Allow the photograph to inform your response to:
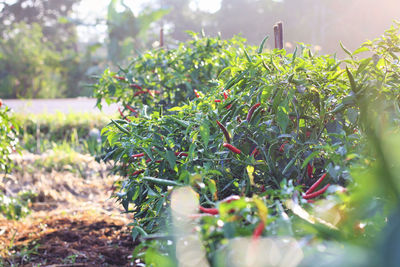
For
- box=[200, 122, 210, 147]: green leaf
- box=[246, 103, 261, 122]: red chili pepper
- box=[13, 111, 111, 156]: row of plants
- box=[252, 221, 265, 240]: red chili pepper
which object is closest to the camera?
box=[252, 221, 265, 240]: red chili pepper

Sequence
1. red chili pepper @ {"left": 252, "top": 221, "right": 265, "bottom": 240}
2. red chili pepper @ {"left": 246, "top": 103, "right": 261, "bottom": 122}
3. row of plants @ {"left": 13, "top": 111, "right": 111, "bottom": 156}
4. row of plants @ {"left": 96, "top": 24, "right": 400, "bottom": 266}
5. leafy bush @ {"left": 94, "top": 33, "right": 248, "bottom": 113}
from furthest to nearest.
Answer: row of plants @ {"left": 13, "top": 111, "right": 111, "bottom": 156}, leafy bush @ {"left": 94, "top": 33, "right": 248, "bottom": 113}, red chili pepper @ {"left": 246, "top": 103, "right": 261, "bottom": 122}, row of plants @ {"left": 96, "top": 24, "right": 400, "bottom": 266}, red chili pepper @ {"left": 252, "top": 221, "right": 265, "bottom": 240}

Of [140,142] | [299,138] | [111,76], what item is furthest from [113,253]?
[299,138]

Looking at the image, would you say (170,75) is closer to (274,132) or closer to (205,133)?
(274,132)

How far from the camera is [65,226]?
10.7 feet

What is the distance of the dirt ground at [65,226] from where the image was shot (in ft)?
8.56

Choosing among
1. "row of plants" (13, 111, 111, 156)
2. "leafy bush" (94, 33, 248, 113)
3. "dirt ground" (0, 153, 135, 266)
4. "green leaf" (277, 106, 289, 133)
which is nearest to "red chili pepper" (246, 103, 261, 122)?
"green leaf" (277, 106, 289, 133)

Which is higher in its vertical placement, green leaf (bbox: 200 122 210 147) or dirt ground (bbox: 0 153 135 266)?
green leaf (bbox: 200 122 210 147)

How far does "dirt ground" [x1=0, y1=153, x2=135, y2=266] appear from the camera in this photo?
8.56ft

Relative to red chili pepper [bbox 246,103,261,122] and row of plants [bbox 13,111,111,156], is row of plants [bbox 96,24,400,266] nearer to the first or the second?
red chili pepper [bbox 246,103,261,122]

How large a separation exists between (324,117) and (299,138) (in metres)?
0.10

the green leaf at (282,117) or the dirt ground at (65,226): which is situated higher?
the green leaf at (282,117)

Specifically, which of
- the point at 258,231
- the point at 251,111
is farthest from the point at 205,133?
the point at 258,231

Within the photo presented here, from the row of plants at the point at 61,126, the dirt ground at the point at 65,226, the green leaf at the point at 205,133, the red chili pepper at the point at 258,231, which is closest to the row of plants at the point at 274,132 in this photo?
the green leaf at the point at 205,133

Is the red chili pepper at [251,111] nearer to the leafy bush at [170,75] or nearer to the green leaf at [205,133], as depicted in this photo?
the green leaf at [205,133]
